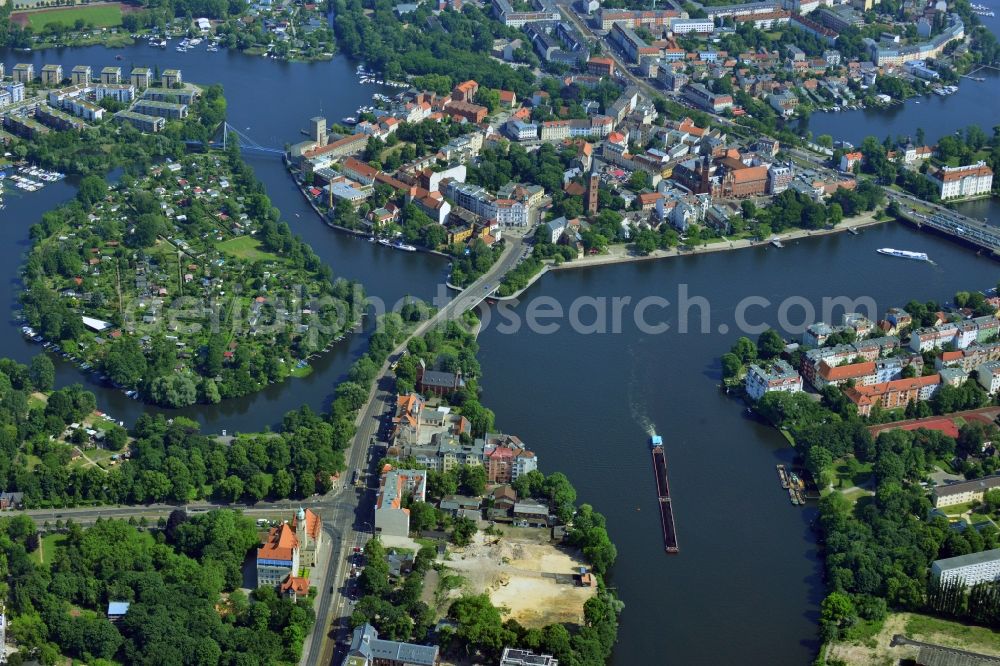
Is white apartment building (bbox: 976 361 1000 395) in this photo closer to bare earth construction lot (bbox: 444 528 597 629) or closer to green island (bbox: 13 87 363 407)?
bare earth construction lot (bbox: 444 528 597 629)

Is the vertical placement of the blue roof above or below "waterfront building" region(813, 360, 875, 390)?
below

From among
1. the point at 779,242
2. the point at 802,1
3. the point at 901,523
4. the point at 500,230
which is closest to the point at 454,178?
the point at 500,230

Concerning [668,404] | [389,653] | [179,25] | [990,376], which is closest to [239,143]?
[179,25]

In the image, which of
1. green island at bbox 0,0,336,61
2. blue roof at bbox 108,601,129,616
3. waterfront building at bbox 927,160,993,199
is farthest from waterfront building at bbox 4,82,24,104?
waterfront building at bbox 927,160,993,199

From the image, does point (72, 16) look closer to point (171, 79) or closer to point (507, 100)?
point (171, 79)

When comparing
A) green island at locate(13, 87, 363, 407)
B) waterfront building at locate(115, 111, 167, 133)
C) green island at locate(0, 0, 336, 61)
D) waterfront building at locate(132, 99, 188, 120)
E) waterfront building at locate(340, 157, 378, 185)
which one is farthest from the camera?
green island at locate(0, 0, 336, 61)

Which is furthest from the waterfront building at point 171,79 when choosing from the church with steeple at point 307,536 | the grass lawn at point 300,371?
the church with steeple at point 307,536
